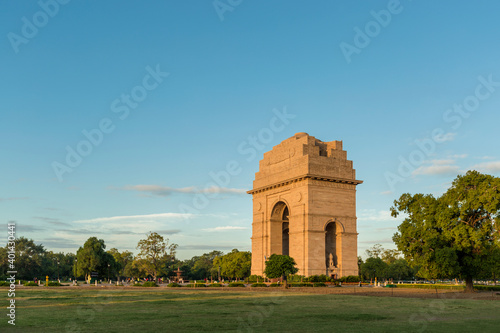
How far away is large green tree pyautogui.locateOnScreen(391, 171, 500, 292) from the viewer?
34.4 meters

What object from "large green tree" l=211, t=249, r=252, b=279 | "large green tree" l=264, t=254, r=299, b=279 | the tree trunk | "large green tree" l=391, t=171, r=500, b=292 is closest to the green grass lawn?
"large green tree" l=391, t=171, r=500, b=292

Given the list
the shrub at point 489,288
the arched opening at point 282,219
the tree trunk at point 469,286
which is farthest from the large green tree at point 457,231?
the arched opening at point 282,219

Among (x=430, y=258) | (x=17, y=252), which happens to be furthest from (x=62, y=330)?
(x=17, y=252)

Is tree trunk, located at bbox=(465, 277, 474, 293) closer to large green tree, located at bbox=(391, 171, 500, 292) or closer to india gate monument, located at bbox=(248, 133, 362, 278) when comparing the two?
large green tree, located at bbox=(391, 171, 500, 292)

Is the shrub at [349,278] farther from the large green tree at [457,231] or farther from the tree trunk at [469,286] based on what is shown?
the tree trunk at [469,286]

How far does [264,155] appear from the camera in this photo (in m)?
68.6

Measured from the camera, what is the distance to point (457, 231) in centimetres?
3491

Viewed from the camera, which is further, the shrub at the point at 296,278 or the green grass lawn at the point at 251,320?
the shrub at the point at 296,278

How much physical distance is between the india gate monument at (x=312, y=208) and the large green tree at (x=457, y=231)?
17386mm

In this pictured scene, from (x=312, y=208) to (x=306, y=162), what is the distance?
5786mm

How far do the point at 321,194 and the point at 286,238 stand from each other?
13528 mm

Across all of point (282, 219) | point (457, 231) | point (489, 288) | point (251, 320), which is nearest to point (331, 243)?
point (282, 219)

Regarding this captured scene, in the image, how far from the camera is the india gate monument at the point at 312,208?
55750mm

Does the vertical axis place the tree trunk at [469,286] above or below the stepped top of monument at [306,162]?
below
